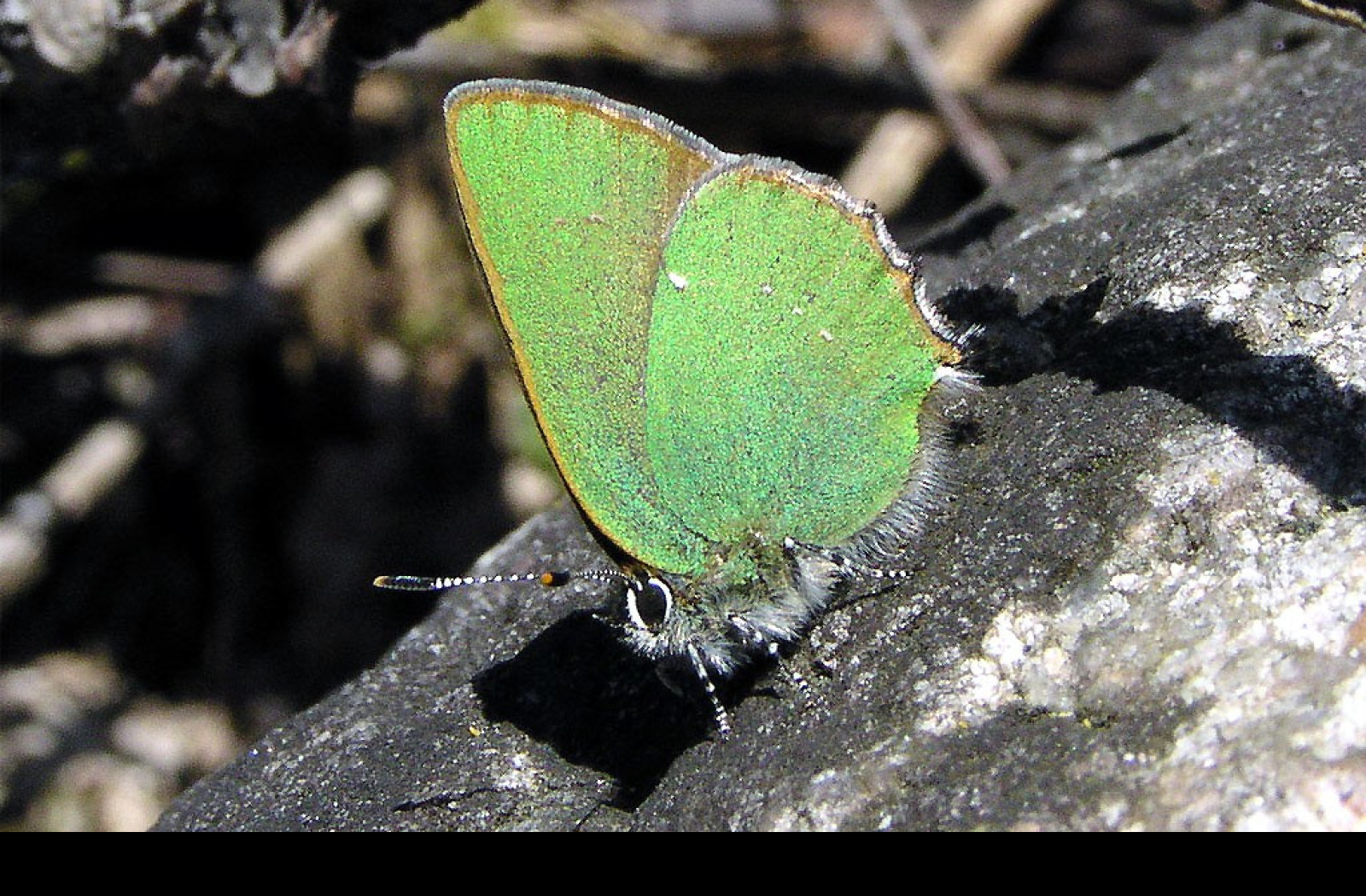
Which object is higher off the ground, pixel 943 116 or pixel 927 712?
pixel 927 712

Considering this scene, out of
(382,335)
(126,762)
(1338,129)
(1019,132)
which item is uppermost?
(1338,129)

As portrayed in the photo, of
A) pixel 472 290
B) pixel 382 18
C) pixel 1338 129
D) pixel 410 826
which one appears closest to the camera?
pixel 410 826

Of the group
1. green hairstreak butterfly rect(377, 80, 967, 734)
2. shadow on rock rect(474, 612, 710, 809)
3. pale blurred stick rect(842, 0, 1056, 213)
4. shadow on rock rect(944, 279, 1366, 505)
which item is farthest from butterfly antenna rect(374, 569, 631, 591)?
pale blurred stick rect(842, 0, 1056, 213)

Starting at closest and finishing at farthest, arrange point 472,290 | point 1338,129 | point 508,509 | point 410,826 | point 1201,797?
point 1201,797 < point 410,826 < point 1338,129 < point 508,509 < point 472,290

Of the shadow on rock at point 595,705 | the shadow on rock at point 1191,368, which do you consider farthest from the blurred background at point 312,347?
the shadow on rock at point 1191,368

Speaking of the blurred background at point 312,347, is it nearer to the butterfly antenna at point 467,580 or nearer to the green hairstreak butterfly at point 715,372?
the butterfly antenna at point 467,580

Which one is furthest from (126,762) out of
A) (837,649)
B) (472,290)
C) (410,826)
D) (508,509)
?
(837,649)

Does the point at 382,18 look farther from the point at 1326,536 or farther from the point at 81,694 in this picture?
the point at 81,694

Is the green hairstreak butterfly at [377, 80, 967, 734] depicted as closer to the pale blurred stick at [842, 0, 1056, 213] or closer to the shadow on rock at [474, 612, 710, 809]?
the shadow on rock at [474, 612, 710, 809]
